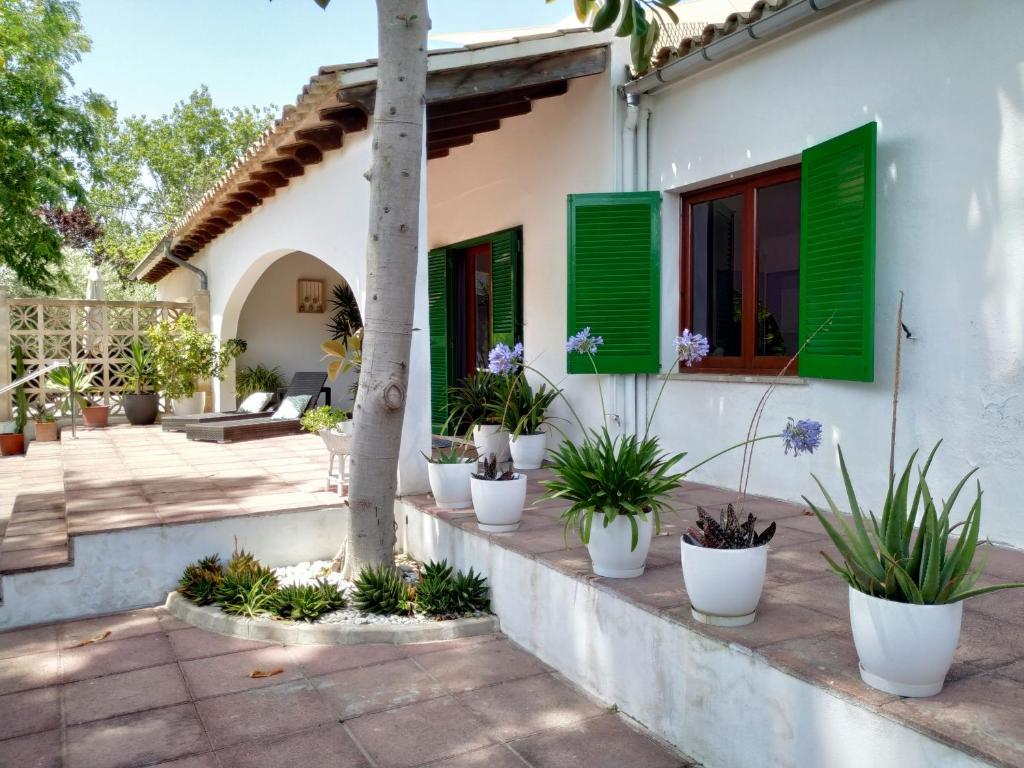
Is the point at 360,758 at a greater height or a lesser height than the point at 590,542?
lesser

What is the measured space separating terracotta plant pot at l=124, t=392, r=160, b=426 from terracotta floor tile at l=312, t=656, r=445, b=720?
9290 millimetres

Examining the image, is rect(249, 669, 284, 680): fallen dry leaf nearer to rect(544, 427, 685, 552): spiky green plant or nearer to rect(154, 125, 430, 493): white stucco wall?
rect(544, 427, 685, 552): spiky green plant

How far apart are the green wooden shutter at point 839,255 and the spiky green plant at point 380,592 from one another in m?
2.79

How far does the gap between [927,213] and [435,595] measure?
3360 millimetres

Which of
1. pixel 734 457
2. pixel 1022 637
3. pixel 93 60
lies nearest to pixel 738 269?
pixel 734 457

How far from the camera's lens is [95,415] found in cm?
1120

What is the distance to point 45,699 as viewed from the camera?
342cm

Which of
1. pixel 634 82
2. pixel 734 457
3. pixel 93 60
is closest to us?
pixel 734 457

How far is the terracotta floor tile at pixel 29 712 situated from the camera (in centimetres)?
315

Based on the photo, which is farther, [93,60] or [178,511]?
[93,60]

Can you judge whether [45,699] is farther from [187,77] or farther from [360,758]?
[187,77]

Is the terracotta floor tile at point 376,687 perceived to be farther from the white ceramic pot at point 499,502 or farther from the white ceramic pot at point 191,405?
the white ceramic pot at point 191,405

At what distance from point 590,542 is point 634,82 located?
13.5 ft

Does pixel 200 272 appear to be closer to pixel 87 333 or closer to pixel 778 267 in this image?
pixel 87 333
